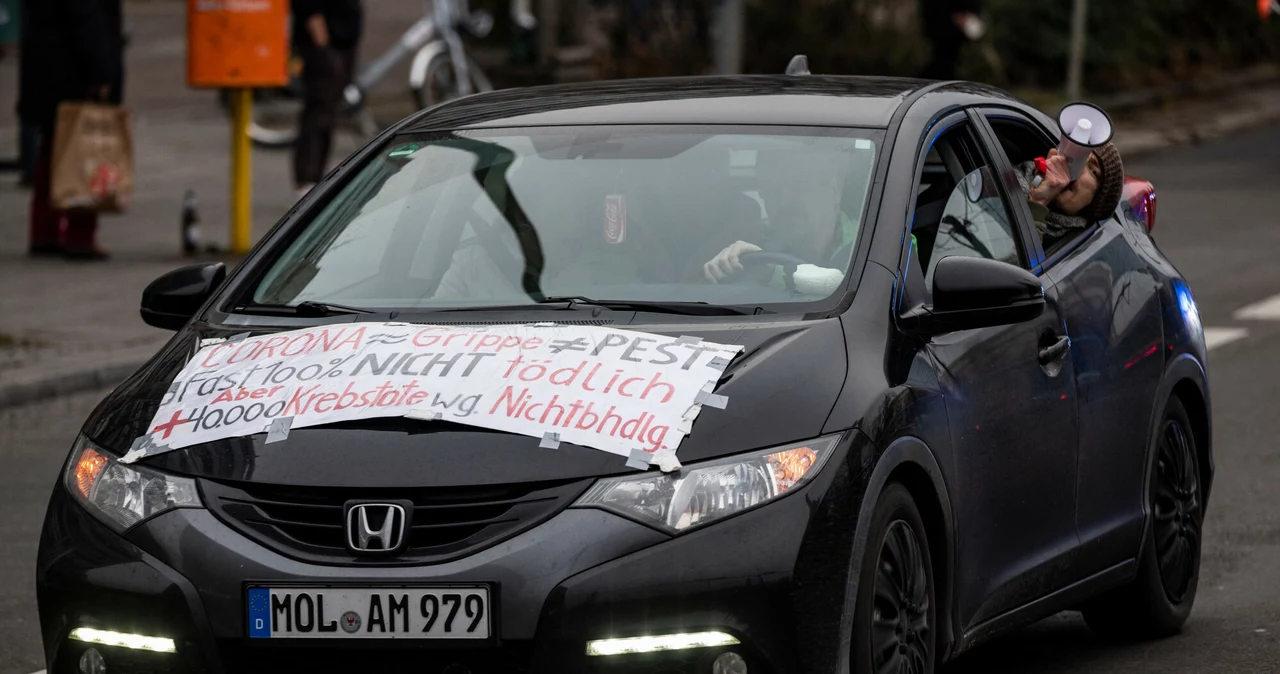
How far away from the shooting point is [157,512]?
468 cm

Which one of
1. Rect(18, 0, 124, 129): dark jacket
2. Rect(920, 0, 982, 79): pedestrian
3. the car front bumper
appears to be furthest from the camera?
Rect(920, 0, 982, 79): pedestrian

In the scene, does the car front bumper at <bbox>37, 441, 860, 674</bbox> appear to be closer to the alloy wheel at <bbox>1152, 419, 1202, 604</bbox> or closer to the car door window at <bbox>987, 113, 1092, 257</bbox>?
the car door window at <bbox>987, 113, 1092, 257</bbox>

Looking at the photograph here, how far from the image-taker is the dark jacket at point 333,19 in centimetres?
1713

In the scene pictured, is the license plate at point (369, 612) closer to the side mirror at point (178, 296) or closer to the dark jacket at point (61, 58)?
the side mirror at point (178, 296)

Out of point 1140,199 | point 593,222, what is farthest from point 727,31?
point 593,222

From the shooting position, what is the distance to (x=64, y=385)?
11.2 metres

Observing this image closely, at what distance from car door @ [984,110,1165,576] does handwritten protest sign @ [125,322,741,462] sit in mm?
1441

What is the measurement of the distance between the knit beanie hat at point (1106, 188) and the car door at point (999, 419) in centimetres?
44

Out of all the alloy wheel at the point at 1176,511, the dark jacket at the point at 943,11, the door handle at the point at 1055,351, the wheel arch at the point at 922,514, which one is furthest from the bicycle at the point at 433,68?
the wheel arch at the point at 922,514

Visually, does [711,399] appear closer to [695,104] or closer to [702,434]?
[702,434]

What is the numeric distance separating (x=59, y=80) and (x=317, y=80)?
2283mm

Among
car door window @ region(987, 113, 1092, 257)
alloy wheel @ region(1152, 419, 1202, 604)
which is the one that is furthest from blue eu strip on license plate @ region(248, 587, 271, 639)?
alloy wheel @ region(1152, 419, 1202, 604)

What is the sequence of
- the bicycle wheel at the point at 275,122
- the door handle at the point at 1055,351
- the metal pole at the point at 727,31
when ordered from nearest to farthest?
the door handle at the point at 1055,351 < the metal pole at the point at 727,31 < the bicycle wheel at the point at 275,122

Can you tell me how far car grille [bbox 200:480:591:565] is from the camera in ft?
14.8
